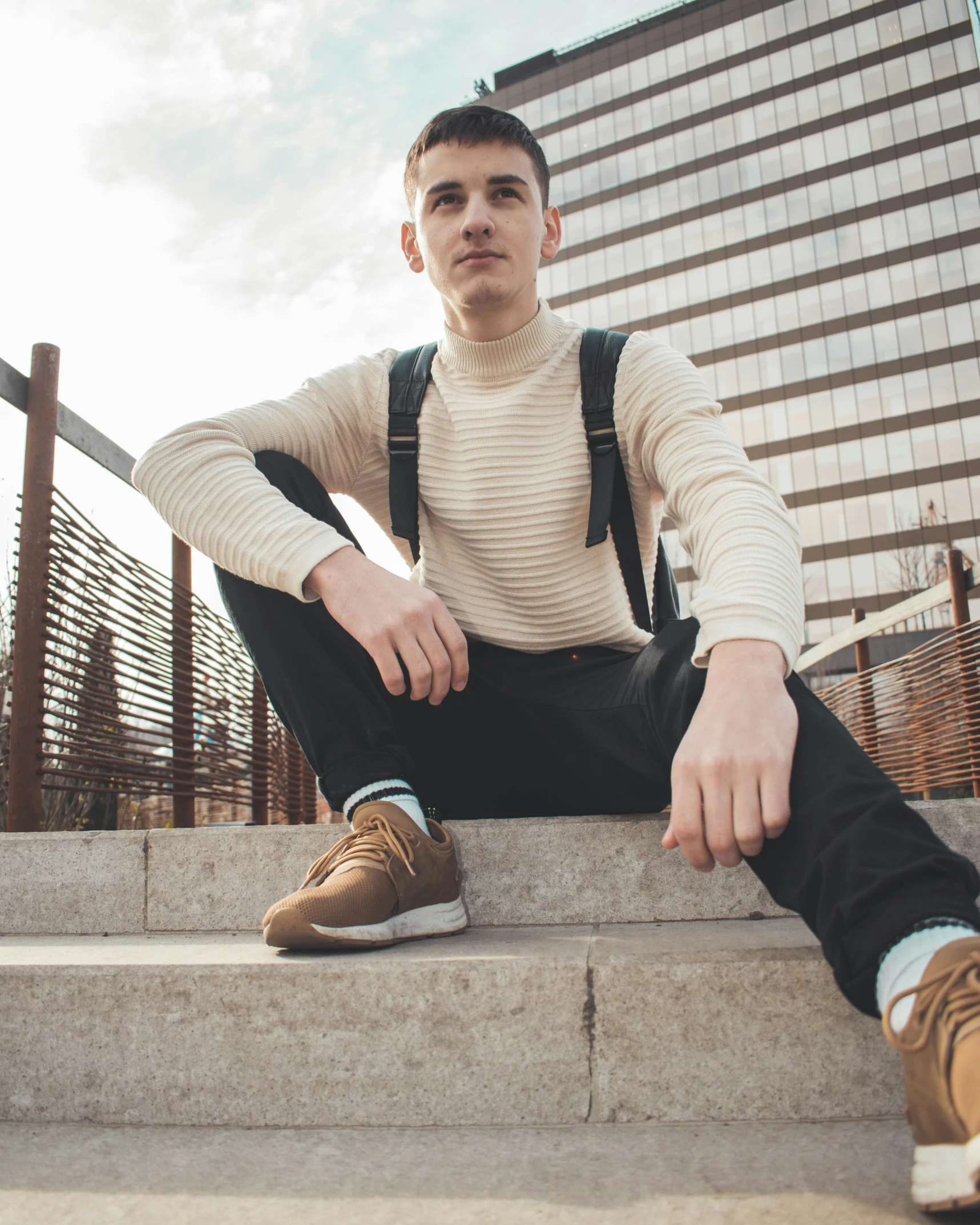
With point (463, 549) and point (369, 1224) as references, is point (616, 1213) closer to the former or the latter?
point (369, 1224)

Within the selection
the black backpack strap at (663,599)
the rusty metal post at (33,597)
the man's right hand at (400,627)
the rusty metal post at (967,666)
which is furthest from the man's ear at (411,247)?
the rusty metal post at (967,666)

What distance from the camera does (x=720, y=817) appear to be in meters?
1.02

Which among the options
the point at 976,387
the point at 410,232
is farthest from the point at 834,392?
the point at 410,232

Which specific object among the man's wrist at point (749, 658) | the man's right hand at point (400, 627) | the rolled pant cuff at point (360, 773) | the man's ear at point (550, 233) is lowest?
the rolled pant cuff at point (360, 773)

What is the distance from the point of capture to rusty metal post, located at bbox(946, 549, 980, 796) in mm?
3607

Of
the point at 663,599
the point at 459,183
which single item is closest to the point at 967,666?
the point at 663,599

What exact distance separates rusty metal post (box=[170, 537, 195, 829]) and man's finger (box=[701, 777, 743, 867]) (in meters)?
3.00

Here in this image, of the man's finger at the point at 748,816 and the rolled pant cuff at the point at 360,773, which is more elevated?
the rolled pant cuff at the point at 360,773

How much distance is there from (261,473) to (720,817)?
1.11m

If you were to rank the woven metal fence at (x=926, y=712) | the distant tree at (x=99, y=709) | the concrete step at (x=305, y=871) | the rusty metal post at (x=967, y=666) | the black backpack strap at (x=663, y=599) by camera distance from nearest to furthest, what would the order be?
the concrete step at (x=305, y=871), the black backpack strap at (x=663, y=599), the distant tree at (x=99, y=709), the rusty metal post at (x=967, y=666), the woven metal fence at (x=926, y=712)

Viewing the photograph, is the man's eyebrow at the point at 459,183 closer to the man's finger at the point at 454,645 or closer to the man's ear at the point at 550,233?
the man's ear at the point at 550,233

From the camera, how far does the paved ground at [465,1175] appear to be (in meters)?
0.80

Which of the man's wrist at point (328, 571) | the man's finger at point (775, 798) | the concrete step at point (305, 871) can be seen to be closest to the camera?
the man's finger at point (775, 798)

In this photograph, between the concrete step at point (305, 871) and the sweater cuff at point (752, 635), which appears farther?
the concrete step at point (305, 871)
